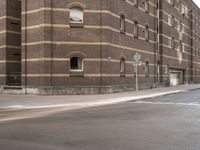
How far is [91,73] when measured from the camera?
30938 millimetres

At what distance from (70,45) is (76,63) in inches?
60.9

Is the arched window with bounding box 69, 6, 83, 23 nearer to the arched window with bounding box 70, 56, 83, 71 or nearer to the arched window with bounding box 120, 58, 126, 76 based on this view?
the arched window with bounding box 70, 56, 83, 71

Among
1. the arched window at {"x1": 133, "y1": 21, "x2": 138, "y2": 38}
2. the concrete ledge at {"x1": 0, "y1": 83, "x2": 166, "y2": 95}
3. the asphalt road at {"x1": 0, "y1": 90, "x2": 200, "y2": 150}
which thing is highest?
the arched window at {"x1": 133, "y1": 21, "x2": 138, "y2": 38}

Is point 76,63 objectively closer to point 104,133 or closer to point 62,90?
point 62,90

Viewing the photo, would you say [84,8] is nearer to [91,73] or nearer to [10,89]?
[91,73]

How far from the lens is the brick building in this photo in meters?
29.9

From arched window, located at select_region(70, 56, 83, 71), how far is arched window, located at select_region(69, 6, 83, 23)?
2.98 metres

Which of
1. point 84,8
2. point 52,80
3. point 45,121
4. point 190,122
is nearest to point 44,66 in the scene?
point 52,80

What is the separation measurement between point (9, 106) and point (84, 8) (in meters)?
13.2

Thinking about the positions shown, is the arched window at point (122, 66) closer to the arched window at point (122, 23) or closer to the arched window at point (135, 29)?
the arched window at point (122, 23)

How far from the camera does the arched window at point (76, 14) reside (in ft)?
101

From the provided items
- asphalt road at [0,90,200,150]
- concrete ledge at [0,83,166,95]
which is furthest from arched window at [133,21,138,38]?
asphalt road at [0,90,200,150]

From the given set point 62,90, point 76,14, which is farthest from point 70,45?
point 62,90

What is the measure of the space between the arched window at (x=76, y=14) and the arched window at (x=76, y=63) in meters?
2.98
